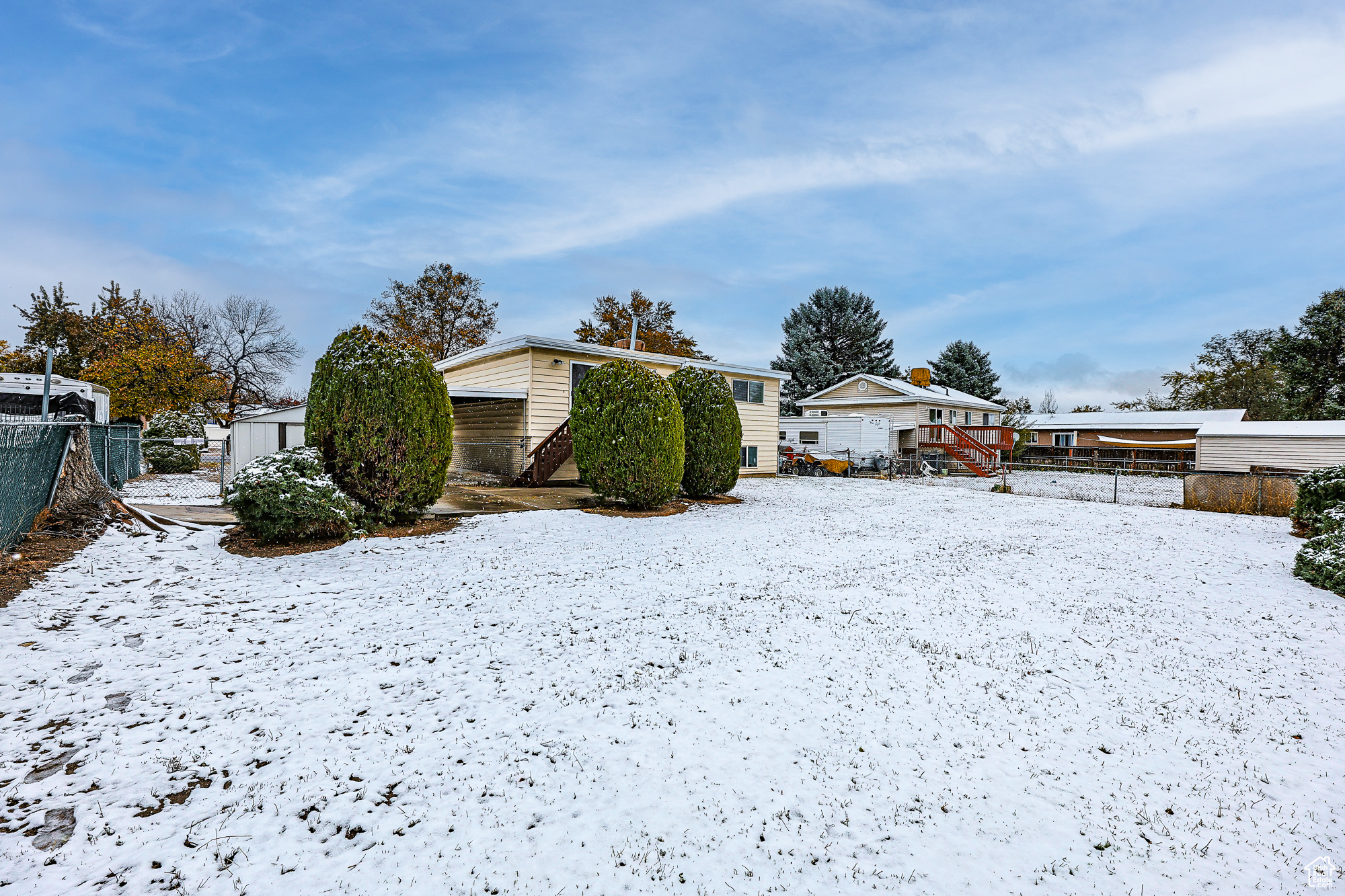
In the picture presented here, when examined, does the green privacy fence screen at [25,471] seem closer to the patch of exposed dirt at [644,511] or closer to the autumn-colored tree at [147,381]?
the patch of exposed dirt at [644,511]

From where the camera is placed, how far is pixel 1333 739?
3.67 m

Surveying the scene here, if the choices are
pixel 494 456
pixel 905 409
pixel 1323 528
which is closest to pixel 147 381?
pixel 494 456

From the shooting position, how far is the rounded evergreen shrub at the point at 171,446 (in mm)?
16297

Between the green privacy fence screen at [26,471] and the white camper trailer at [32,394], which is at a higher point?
the white camper trailer at [32,394]

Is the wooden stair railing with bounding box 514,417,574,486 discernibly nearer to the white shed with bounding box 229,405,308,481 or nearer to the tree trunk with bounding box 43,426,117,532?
the white shed with bounding box 229,405,308,481

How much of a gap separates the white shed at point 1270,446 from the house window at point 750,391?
15.7 metres

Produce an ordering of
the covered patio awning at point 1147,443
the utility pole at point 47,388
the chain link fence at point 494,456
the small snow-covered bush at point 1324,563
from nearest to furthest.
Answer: the small snow-covered bush at point 1324,563 → the utility pole at point 47,388 → the chain link fence at point 494,456 → the covered patio awning at point 1147,443

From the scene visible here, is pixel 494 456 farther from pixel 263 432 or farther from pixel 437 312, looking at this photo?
pixel 437 312

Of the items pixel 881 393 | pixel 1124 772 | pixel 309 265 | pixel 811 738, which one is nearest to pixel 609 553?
pixel 811 738

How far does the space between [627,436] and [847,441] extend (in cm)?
1665

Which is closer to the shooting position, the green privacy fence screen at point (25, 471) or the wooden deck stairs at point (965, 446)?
the green privacy fence screen at point (25, 471)

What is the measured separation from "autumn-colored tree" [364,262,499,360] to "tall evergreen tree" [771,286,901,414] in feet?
72.6

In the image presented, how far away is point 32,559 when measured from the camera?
5949mm

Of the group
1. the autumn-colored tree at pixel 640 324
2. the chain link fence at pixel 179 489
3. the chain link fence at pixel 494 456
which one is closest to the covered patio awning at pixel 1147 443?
the autumn-colored tree at pixel 640 324
